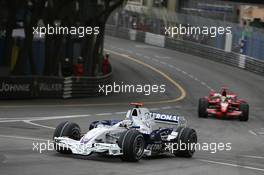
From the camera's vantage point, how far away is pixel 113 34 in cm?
7731

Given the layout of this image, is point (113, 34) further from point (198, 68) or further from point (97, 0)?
point (97, 0)

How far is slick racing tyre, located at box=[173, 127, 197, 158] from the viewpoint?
1759 centimetres

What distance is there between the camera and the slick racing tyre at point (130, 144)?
1552 centimetres

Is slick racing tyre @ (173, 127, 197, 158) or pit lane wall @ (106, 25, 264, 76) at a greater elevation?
slick racing tyre @ (173, 127, 197, 158)

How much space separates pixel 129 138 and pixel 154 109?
17406 millimetres

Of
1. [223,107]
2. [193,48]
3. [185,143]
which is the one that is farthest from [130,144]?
[193,48]

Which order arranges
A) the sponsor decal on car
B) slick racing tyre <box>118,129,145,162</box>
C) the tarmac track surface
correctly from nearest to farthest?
the tarmac track surface → slick racing tyre <box>118,129,145,162</box> → the sponsor decal on car

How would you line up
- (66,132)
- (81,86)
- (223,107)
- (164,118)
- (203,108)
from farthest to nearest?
1. (81,86)
2. (223,107)
3. (203,108)
4. (164,118)
5. (66,132)

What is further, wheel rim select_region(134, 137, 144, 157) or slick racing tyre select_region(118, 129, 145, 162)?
wheel rim select_region(134, 137, 144, 157)

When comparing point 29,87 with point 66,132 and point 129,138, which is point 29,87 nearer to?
point 66,132

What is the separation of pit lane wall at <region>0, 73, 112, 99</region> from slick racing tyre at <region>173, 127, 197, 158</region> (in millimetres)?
16297

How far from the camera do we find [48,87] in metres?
35.0

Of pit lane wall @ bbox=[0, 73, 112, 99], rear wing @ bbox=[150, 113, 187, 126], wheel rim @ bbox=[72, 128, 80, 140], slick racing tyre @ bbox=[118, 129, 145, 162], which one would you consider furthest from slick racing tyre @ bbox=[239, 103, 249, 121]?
→ slick racing tyre @ bbox=[118, 129, 145, 162]

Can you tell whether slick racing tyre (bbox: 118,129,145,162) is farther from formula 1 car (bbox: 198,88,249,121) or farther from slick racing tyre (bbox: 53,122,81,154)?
formula 1 car (bbox: 198,88,249,121)
